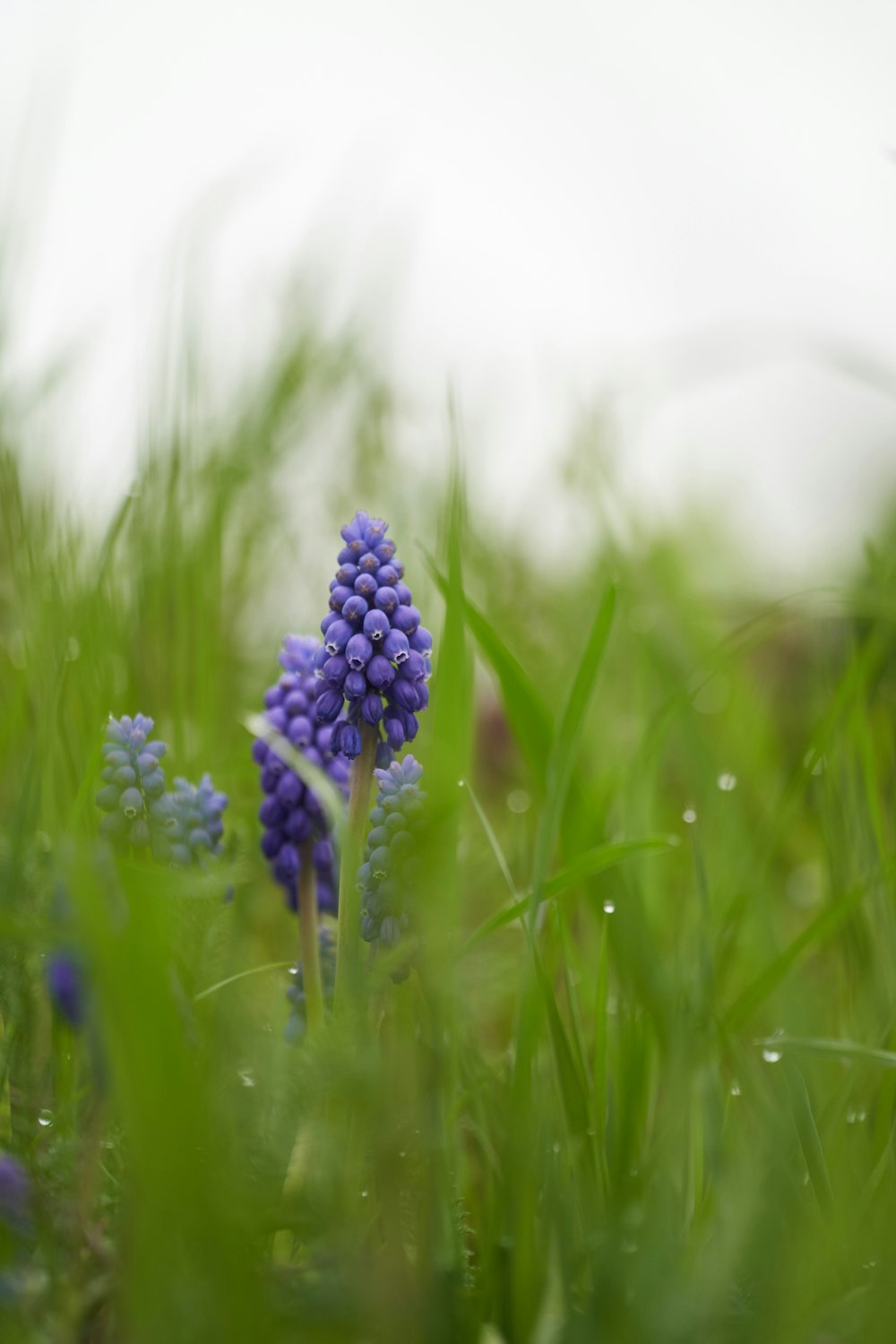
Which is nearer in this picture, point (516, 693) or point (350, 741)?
point (350, 741)

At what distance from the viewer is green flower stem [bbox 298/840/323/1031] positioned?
3.74 ft

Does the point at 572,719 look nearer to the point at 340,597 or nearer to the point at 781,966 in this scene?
the point at 340,597

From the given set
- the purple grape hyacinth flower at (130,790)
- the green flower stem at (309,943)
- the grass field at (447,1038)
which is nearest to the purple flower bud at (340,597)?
the grass field at (447,1038)

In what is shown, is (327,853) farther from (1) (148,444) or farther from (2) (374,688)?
(1) (148,444)

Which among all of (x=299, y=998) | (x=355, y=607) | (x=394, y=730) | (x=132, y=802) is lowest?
(x=299, y=998)

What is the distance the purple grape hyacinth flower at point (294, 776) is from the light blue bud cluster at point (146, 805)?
0.32 feet

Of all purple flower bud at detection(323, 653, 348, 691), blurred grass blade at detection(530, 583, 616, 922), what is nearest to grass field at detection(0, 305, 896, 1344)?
blurred grass blade at detection(530, 583, 616, 922)

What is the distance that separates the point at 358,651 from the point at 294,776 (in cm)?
27

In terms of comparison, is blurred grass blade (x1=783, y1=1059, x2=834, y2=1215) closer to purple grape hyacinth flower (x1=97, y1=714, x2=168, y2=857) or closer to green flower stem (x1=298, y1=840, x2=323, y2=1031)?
green flower stem (x1=298, y1=840, x2=323, y2=1031)

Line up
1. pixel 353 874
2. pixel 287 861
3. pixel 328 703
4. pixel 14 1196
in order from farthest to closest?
pixel 287 861 → pixel 328 703 → pixel 353 874 → pixel 14 1196

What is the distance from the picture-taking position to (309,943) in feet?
3.96

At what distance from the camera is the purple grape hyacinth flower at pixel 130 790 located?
1.07 m

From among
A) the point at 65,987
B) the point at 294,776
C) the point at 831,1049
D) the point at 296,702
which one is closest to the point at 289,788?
the point at 294,776

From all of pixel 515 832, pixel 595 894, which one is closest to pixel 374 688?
pixel 595 894
